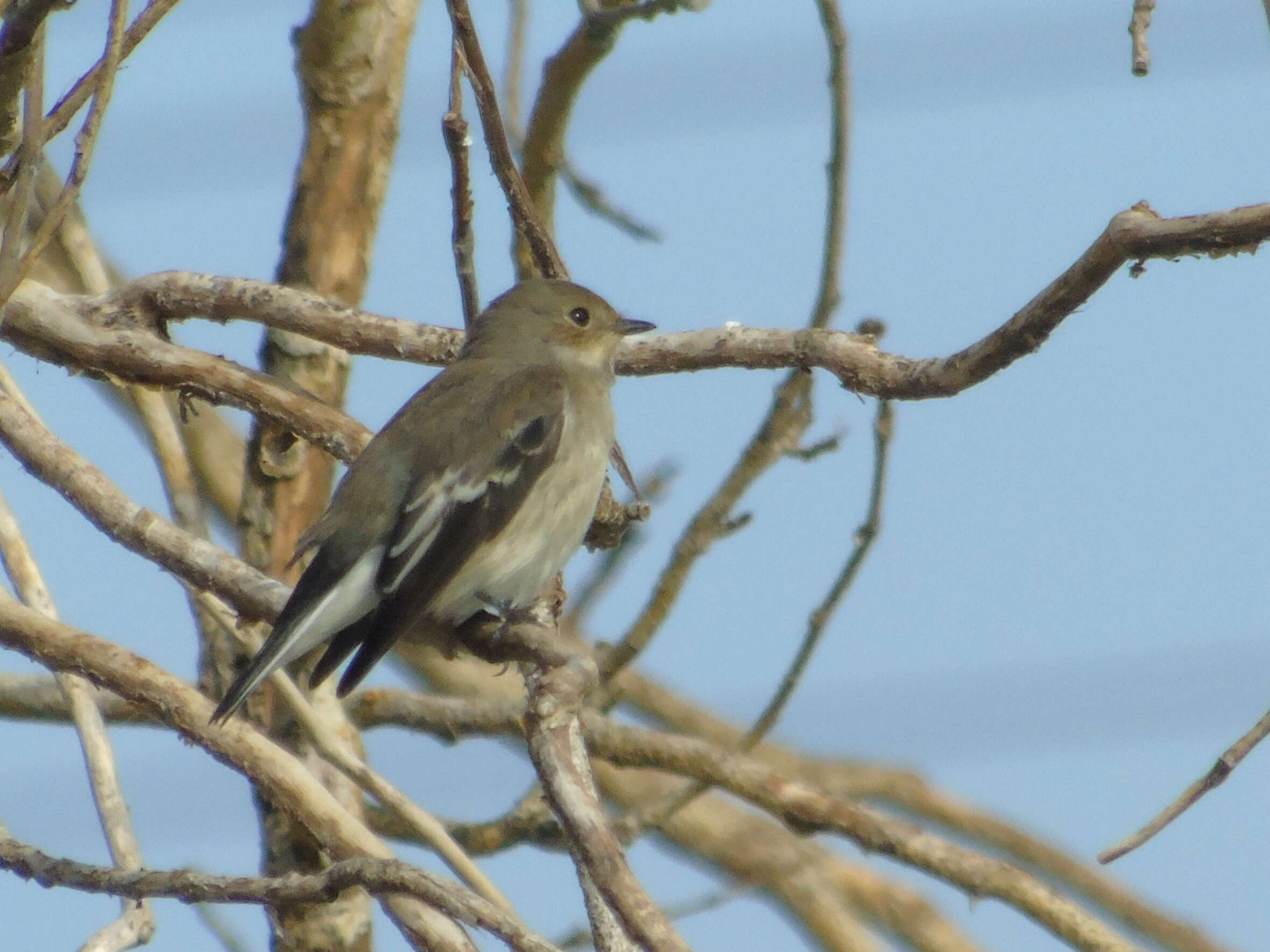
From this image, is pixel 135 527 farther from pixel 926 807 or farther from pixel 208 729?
pixel 926 807

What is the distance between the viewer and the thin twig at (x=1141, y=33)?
2.56 meters

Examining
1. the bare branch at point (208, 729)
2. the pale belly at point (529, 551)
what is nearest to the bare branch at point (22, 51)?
the bare branch at point (208, 729)

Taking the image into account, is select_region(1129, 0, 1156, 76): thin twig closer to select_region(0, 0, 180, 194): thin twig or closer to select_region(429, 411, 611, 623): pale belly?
select_region(0, 0, 180, 194): thin twig

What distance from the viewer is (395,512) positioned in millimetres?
4215

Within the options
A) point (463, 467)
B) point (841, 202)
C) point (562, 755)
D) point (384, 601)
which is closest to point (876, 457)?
point (841, 202)

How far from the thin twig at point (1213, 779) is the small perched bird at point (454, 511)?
1855 millimetres

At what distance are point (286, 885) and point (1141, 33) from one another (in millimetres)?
1874

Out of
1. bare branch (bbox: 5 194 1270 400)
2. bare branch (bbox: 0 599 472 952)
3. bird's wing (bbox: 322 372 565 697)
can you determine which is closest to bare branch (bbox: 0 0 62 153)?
bare branch (bbox: 5 194 1270 400)

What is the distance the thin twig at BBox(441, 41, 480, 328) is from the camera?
364cm

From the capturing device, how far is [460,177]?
3732 millimetres

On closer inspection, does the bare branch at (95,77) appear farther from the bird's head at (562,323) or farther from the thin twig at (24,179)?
the bird's head at (562,323)

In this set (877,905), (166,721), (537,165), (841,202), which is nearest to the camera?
(166,721)

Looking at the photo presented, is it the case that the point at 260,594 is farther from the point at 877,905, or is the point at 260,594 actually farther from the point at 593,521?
the point at 877,905

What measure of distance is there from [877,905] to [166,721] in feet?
12.5
